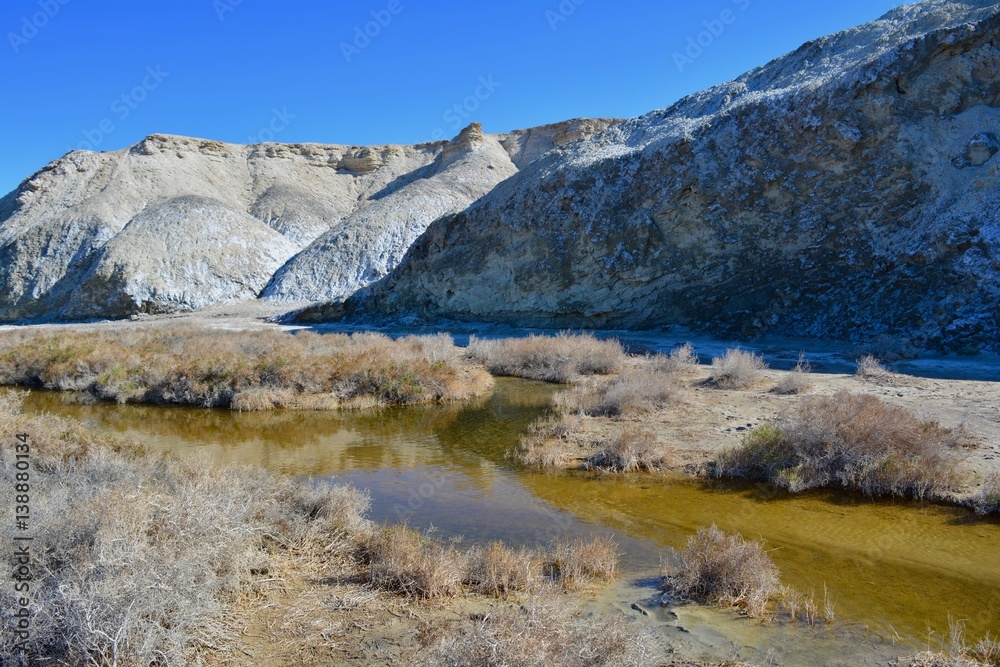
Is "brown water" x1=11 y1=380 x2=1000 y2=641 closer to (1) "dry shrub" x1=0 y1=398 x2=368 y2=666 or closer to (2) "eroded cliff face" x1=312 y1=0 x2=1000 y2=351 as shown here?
(1) "dry shrub" x1=0 y1=398 x2=368 y2=666

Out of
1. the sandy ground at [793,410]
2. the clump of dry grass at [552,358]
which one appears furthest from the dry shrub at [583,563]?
the clump of dry grass at [552,358]

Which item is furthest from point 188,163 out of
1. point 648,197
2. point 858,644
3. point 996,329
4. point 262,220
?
point 858,644

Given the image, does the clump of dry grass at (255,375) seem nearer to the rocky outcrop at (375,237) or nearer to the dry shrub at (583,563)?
the dry shrub at (583,563)

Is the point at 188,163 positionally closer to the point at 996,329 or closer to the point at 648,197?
the point at 648,197

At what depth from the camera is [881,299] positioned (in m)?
21.2

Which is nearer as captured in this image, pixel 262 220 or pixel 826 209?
pixel 826 209

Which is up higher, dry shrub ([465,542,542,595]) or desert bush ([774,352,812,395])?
desert bush ([774,352,812,395])

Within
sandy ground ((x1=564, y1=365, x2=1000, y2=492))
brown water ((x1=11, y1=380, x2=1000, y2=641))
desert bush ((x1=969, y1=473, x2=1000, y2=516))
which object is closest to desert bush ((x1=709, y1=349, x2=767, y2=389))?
sandy ground ((x1=564, y1=365, x2=1000, y2=492))

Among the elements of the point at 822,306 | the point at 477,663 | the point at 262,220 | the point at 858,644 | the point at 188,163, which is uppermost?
the point at 188,163

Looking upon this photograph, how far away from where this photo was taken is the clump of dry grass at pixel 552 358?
18156 mm

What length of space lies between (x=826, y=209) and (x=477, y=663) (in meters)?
25.0

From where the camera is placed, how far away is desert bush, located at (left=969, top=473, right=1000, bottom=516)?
693cm

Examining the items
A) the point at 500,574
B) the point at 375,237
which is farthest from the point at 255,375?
the point at 375,237

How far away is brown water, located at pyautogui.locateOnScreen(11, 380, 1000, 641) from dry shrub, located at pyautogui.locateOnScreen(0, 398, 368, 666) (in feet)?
4.54
